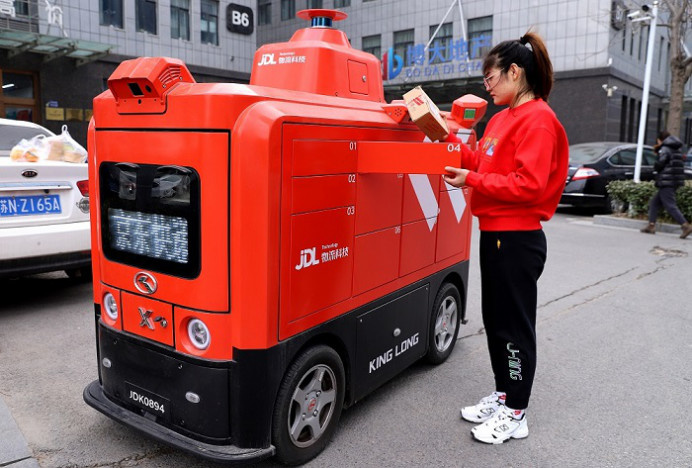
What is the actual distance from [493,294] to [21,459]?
8.16 feet

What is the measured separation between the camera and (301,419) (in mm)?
2863

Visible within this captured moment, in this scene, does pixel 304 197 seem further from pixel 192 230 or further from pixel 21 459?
pixel 21 459

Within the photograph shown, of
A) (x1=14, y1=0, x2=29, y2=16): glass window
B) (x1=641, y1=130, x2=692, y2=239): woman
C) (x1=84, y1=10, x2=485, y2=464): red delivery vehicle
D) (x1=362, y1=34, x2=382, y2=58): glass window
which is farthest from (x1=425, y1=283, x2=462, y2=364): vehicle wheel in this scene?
(x1=362, y1=34, x2=382, y2=58): glass window

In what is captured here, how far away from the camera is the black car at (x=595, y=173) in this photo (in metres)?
12.9

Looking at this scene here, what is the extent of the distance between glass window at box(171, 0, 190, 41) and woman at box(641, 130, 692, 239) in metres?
18.7

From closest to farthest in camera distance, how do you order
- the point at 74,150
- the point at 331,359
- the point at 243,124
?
the point at 243,124 < the point at 331,359 < the point at 74,150

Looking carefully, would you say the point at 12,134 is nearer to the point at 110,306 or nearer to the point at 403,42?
the point at 110,306

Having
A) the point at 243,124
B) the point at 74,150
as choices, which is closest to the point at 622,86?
the point at 74,150

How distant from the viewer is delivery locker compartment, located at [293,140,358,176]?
102 inches

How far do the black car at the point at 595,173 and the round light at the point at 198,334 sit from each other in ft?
37.9

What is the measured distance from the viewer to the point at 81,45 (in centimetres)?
1788

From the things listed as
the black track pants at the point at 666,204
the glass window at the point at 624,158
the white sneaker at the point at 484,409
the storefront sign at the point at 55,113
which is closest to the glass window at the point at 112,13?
the storefront sign at the point at 55,113

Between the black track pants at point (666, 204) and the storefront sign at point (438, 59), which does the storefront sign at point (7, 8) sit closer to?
the storefront sign at point (438, 59)

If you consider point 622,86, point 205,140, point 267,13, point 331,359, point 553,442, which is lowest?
point 553,442
